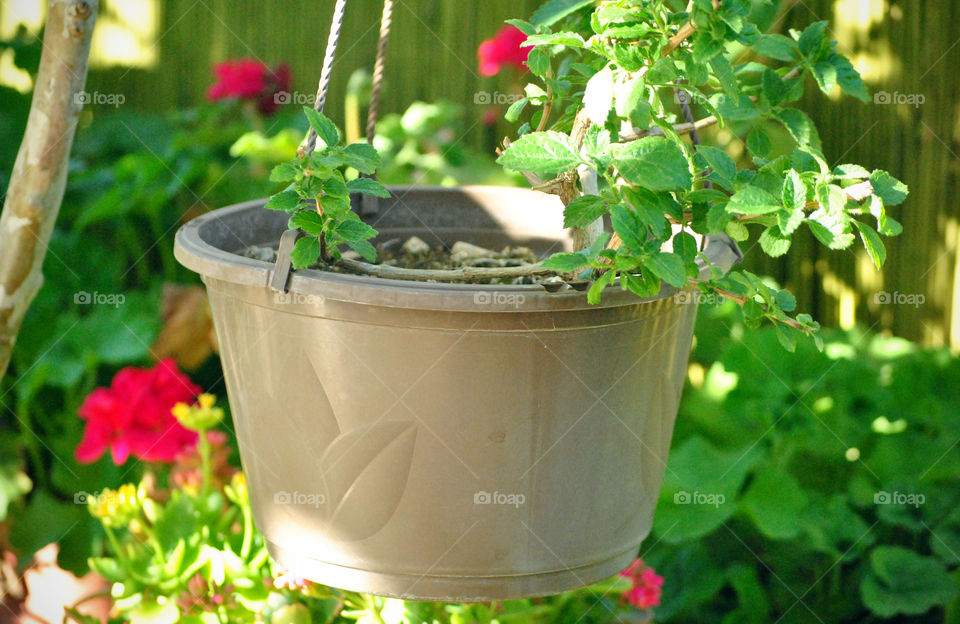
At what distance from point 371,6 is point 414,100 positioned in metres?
0.27

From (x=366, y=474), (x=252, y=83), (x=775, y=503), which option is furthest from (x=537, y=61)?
(x=252, y=83)

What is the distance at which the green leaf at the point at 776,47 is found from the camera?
3.30 ft

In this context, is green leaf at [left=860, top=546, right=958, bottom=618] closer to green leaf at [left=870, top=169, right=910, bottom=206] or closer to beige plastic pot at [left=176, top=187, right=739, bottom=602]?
beige plastic pot at [left=176, top=187, right=739, bottom=602]

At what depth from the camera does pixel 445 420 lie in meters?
0.89

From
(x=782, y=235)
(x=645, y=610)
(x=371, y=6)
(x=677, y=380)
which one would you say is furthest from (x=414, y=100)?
(x=782, y=235)

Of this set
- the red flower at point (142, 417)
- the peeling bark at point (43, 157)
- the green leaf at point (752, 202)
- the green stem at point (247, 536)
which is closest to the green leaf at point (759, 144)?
the green leaf at point (752, 202)

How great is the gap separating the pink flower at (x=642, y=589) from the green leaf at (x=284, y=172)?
0.91 m

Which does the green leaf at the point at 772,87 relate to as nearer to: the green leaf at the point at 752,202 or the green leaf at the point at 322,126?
the green leaf at the point at 752,202

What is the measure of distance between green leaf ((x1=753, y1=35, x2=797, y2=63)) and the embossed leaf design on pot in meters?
0.53

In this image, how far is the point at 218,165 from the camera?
245cm

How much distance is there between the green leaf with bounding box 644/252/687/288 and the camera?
763 millimetres

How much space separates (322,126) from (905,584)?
161 cm

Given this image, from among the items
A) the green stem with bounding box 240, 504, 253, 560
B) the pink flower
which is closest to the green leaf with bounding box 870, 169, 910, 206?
the pink flower

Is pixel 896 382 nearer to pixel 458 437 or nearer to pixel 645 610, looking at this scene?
pixel 645 610
